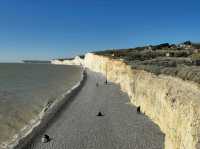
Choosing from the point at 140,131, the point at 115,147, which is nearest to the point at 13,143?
the point at 115,147

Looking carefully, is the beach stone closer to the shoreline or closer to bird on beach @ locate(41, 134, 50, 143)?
bird on beach @ locate(41, 134, 50, 143)

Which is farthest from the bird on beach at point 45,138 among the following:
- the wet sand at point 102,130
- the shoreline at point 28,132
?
the shoreline at point 28,132

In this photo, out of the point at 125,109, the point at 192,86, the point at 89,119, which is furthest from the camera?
the point at 125,109

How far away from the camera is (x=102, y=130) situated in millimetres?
17703

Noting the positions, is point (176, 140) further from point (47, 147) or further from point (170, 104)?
point (47, 147)

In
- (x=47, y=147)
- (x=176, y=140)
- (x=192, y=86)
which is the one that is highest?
(x=192, y=86)

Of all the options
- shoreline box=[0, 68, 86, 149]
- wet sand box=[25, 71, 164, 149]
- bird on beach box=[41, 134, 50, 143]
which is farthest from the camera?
bird on beach box=[41, 134, 50, 143]

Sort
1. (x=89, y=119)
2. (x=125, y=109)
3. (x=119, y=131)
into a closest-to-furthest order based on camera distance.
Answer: (x=119, y=131)
(x=89, y=119)
(x=125, y=109)

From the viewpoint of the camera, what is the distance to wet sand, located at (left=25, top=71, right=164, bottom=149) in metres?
15.0

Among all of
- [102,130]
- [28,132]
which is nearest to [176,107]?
[102,130]

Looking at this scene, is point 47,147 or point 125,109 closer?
point 47,147

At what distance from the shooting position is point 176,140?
1054cm

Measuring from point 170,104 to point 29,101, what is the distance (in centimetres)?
2028

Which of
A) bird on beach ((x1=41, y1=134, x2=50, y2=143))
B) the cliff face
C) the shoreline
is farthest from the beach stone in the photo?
the cliff face
